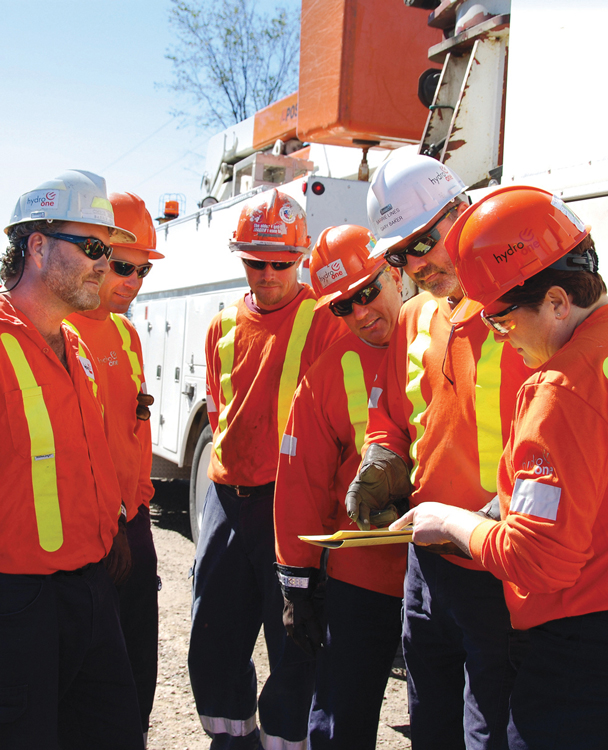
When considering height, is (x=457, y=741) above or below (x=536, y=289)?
below

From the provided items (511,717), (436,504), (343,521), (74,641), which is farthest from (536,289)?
(74,641)

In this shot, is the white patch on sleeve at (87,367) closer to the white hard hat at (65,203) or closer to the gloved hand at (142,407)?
the white hard hat at (65,203)

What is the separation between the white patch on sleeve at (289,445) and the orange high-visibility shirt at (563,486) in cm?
109

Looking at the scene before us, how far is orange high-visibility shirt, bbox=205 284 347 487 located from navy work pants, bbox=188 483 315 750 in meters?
0.14

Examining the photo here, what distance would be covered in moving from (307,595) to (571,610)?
1.19 metres

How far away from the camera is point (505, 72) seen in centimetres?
331

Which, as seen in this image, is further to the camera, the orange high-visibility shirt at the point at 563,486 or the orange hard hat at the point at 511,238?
the orange hard hat at the point at 511,238

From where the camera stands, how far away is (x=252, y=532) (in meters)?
2.90

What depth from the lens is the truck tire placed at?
573cm

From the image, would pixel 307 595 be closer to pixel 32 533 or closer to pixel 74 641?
pixel 74 641

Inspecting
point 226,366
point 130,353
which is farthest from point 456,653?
point 130,353

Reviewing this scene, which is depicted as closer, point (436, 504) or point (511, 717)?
point (511, 717)

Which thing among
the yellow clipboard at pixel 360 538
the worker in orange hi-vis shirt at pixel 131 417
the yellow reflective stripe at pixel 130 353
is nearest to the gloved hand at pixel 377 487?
the yellow clipboard at pixel 360 538

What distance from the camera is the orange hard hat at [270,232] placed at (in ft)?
10.4
